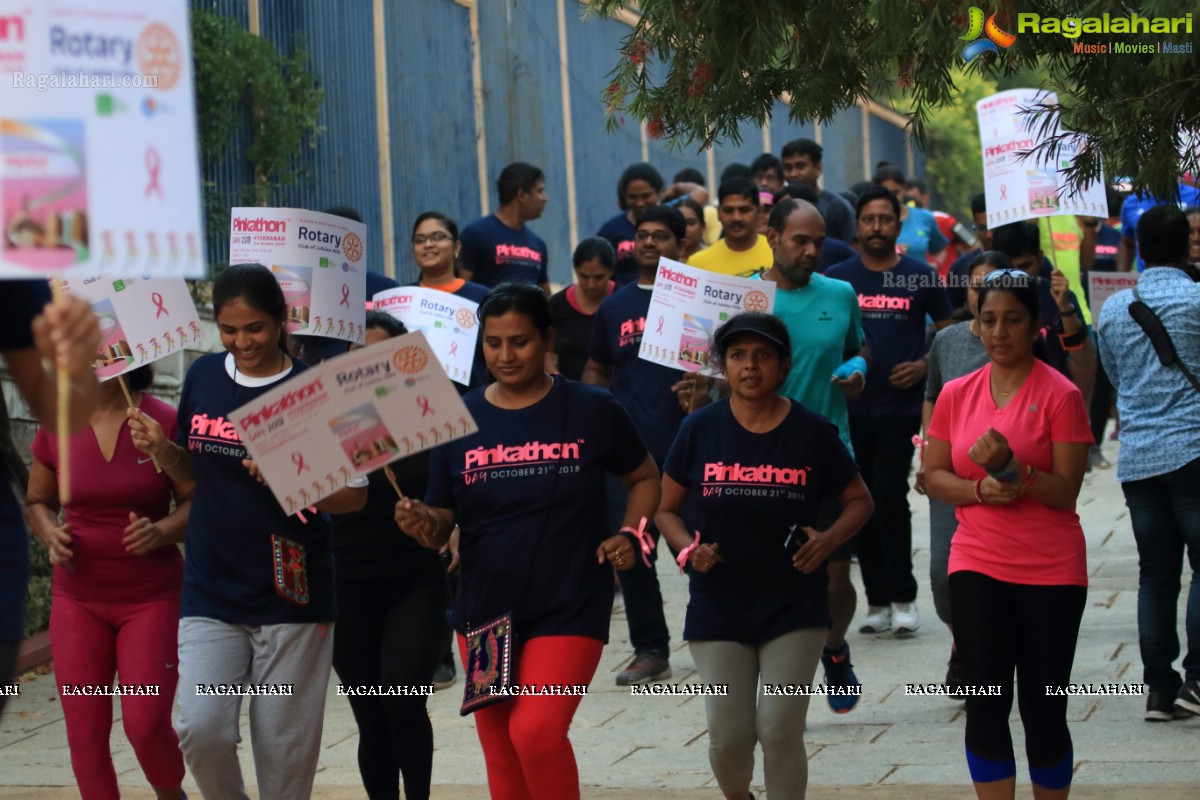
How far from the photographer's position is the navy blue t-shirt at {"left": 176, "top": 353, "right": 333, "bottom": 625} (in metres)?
5.63

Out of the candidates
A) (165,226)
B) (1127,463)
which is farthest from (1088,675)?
(165,226)

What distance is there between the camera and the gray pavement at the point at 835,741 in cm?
683

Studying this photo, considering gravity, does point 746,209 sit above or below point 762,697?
above

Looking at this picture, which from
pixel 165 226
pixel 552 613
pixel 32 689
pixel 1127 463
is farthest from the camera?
pixel 32 689

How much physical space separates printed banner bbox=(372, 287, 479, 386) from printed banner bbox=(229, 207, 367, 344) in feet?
4.40

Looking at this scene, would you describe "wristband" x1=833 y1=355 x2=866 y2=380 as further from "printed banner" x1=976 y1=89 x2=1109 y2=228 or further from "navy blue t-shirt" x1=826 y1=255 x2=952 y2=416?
"printed banner" x1=976 y1=89 x2=1109 y2=228

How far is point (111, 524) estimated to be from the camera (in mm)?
6055

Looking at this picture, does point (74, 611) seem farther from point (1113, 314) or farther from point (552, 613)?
point (1113, 314)

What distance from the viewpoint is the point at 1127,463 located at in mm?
7395

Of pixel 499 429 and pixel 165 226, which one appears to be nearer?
pixel 165 226

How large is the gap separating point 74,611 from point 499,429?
1633 millimetres

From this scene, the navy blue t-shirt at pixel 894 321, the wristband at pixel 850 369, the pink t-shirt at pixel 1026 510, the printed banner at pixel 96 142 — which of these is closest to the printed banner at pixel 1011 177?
the navy blue t-shirt at pixel 894 321

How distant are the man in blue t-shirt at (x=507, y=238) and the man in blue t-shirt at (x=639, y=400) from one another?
2.10 metres

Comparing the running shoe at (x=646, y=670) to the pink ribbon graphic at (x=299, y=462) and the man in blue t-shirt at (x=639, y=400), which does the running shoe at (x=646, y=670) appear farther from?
the pink ribbon graphic at (x=299, y=462)
